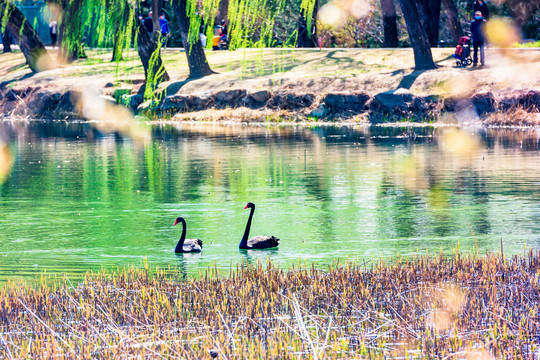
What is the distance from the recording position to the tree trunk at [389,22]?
45.8 m

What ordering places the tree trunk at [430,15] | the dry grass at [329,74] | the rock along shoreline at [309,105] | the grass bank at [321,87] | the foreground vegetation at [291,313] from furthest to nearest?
the tree trunk at [430,15]
the dry grass at [329,74]
the grass bank at [321,87]
the rock along shoreline at [309,105]
the foreground vegetation at [291,313]

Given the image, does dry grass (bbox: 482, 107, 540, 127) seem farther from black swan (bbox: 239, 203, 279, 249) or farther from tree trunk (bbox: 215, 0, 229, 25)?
black swan (bbox: 239, 203, 279, 249)

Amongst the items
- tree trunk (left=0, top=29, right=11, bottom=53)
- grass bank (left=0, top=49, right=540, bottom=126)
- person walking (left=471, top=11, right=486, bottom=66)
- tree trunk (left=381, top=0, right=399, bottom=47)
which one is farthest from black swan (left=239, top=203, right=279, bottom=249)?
tree trunk (left=0, top=29, right=11, bottom=53)

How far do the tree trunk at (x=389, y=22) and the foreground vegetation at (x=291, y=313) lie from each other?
35000 mm

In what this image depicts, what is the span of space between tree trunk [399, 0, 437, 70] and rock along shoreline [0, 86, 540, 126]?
239cm

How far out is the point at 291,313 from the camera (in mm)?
9766

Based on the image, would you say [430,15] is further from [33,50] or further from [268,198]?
[268,198]

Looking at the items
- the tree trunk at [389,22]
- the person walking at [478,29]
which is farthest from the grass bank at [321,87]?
the tree trunk at [389,22]

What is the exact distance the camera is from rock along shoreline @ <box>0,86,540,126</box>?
3662 cm

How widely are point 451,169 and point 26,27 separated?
3526 cm

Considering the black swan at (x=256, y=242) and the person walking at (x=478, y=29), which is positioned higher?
the person walking at (x=478, y=29)

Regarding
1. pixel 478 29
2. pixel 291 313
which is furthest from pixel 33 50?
pixel 291 313

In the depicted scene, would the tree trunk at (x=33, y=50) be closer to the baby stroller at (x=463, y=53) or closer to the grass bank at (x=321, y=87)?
the grass bank at (x=321, y=87)

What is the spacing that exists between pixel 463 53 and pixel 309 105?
7.01 metres
